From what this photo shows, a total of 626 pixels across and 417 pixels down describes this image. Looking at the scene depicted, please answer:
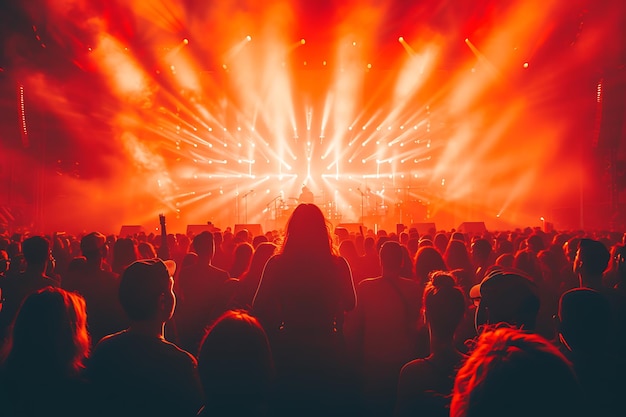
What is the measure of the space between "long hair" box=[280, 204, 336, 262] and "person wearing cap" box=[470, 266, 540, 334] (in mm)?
1093

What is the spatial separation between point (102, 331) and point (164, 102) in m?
22.4

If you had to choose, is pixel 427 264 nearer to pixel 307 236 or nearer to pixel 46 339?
pixel 307 236

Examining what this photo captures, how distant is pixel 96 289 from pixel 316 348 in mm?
2675

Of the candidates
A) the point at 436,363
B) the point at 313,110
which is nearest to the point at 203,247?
the point at 436,363

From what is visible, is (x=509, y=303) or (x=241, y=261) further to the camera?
(x=241, y=261)

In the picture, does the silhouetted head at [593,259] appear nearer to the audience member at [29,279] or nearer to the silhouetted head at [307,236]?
the silhouetted head at [307,236]

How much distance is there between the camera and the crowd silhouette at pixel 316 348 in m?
1.51

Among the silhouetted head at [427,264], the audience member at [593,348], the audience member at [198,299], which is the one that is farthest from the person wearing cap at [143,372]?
the silhouetted head at [427,264]

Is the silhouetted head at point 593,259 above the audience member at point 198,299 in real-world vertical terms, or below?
above

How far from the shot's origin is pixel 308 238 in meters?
3.51

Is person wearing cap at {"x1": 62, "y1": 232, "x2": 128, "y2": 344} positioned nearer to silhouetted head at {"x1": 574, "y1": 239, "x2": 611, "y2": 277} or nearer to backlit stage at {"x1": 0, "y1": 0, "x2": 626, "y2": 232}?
silhouetted head at {"x1": 574, "y1": 239, "x2": 611, "y2": 277}

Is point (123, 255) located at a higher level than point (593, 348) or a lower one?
higher

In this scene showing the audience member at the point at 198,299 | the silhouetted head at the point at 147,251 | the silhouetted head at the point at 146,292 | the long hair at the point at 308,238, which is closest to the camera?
the silhouetted head at the point at 146,292

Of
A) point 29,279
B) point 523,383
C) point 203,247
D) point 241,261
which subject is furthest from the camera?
point 241,261
